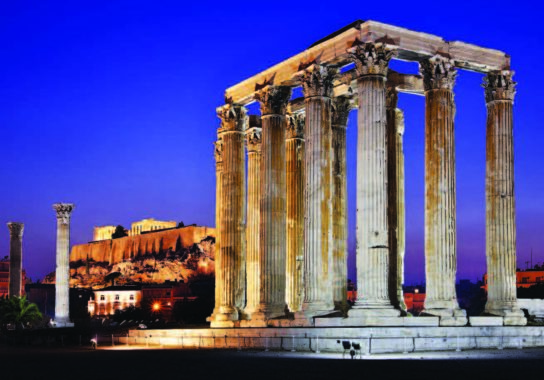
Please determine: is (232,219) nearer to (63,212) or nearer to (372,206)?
(372,206)

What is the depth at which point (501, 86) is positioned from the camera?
61.4m

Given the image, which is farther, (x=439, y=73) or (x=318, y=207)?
(x=318, y=207)

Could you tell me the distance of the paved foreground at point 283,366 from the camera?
37.1m

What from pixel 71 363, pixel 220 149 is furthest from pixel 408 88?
pixel 71 363

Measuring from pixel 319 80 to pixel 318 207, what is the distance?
308 inches

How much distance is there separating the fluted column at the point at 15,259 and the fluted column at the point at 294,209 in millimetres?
64804

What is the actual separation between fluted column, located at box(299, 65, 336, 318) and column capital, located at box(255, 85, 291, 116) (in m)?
5.59

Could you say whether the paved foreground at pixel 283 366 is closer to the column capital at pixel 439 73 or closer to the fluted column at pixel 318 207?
the fluted column at pixel 318 207

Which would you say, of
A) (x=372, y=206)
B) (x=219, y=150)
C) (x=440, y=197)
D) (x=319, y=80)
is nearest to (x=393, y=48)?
(x=319, y=80)

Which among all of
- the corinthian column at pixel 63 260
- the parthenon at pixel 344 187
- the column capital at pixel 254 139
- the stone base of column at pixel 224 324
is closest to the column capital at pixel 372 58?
the parthenon at pixel 344 187

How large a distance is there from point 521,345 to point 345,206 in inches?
610

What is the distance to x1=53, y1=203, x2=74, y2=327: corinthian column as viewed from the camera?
4621 inches

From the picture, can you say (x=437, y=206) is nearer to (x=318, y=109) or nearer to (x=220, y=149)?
(x=318, y=109)

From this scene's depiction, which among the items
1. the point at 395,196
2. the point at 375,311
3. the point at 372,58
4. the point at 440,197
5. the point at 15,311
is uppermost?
the point at 372,58
